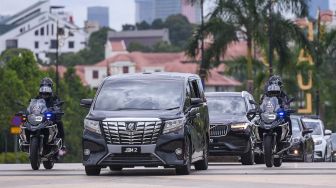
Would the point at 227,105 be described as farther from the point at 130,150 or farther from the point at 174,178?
the point at 174,178

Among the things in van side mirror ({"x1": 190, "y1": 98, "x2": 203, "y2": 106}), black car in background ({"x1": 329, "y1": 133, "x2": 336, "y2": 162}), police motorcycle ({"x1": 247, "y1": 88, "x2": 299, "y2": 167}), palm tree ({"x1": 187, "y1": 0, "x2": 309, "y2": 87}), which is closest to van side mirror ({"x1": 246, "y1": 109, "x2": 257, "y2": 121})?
police motorcycle ({"x1": 247, "y1": 88, "x2": 299, "y2": 167})

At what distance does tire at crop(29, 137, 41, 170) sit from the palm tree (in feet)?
97.7

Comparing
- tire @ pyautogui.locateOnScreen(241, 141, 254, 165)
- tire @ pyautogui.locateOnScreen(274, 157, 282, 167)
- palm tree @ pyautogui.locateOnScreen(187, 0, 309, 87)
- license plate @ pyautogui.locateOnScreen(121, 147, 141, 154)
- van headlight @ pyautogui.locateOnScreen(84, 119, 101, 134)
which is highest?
palm tree @ pyautogui.locateOnScreen(187, 0, 309, 87)

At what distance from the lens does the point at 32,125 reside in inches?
973

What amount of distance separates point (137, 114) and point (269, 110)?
4.52 meters

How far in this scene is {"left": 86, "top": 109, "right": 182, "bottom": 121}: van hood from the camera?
861 inches

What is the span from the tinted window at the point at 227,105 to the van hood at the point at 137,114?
7.92 m

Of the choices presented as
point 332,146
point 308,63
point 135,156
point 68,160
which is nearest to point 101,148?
point 135,156

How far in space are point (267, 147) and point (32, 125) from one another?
4619 mm

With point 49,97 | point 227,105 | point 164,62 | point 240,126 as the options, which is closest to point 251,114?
point 240,126

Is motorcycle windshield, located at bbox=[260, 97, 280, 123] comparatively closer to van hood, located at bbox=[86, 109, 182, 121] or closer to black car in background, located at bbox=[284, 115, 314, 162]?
van hood, located at bbox=[86, 109, 182, 121]

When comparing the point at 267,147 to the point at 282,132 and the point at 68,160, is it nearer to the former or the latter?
the point at 282,132

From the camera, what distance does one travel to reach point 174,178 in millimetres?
21062

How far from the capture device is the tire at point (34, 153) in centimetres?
2442
